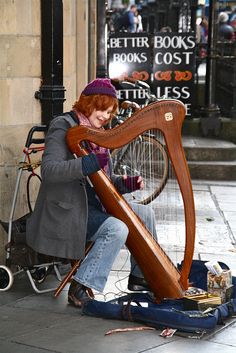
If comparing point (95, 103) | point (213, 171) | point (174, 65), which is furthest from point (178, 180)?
point (174, 65)

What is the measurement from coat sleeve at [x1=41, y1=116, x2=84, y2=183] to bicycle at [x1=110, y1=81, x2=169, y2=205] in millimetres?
1478

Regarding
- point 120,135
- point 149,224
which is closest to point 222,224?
point 149,224

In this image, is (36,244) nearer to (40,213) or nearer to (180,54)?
(40,213)

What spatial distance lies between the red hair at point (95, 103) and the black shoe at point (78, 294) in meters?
1.10

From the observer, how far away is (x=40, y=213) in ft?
17.9

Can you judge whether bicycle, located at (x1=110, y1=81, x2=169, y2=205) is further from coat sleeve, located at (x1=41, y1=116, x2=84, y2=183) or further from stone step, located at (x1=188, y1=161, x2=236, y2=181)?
stone step, located at (x1=188, y1=161, x2=236, y2=181)

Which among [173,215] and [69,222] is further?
[173,215]

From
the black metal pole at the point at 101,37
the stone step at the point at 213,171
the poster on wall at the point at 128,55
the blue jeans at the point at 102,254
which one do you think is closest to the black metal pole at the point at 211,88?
the poster on wall at the point at 128,55

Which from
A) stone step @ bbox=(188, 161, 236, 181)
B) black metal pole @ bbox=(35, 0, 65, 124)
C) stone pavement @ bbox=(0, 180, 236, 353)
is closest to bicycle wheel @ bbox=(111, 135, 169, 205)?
stone pavement @ bbox=(0, 180, 236, 353)

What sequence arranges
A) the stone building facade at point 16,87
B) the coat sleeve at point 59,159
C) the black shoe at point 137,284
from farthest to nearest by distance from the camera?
the stone building facade at point 16,87 → the black shoe at point 137,284 → the coat sleeve at point 59,159

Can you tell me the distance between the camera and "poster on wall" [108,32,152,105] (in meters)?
11.1

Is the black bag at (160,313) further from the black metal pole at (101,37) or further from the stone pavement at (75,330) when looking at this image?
the black metal pole at (101,37)

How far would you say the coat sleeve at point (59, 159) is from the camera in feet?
16.9

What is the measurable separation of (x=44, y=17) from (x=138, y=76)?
533cm
